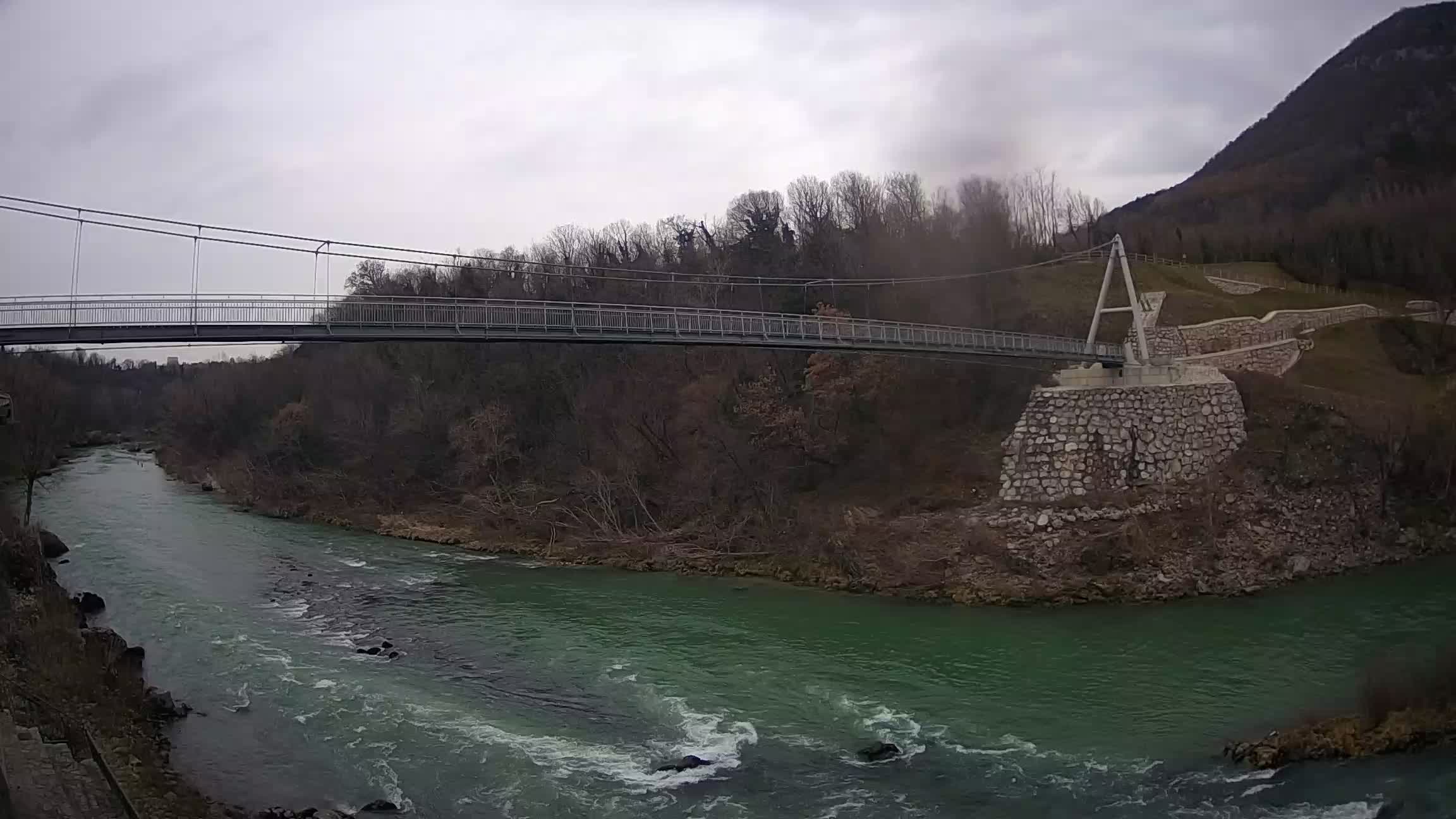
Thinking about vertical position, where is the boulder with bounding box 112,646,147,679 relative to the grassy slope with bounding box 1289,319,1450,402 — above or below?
below

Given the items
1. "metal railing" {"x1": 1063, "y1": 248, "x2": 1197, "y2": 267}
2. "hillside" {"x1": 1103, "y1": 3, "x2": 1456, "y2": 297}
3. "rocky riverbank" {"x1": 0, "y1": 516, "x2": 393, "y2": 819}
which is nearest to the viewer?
"rocky riverbank" {"x1": 0, "y1": 516, "x2": 393, "y2": 819}

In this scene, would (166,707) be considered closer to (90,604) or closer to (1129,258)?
(90,604)

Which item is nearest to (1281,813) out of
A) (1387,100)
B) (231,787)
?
(231,787)

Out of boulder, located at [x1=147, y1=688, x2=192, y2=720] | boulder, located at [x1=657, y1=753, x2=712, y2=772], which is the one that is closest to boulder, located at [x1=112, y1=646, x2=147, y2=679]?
boulder, located at [x1=147, y1=688, x2=192, y2=720]

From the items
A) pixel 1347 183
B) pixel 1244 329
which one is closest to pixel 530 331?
pixel 1244 329

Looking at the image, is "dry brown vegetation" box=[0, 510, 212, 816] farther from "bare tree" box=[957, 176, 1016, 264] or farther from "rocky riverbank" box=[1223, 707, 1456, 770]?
"bare tree" box=[957, 176, 1016, 264]

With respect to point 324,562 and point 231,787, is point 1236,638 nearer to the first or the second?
point 231,787

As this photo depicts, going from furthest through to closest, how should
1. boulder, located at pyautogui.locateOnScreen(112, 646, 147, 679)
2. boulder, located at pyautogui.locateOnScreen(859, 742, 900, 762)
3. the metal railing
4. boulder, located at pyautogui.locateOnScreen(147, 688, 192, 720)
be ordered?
the metal railing → boulder, located at pyautogui.locateOnScreen(112, 646, 147, 679) → boulder, located at pyautogui.locateOnScreen(147, 688, 192, 720) → boulder, located at pyautogui.locateOnScreen(859, 742, 900, 762)
